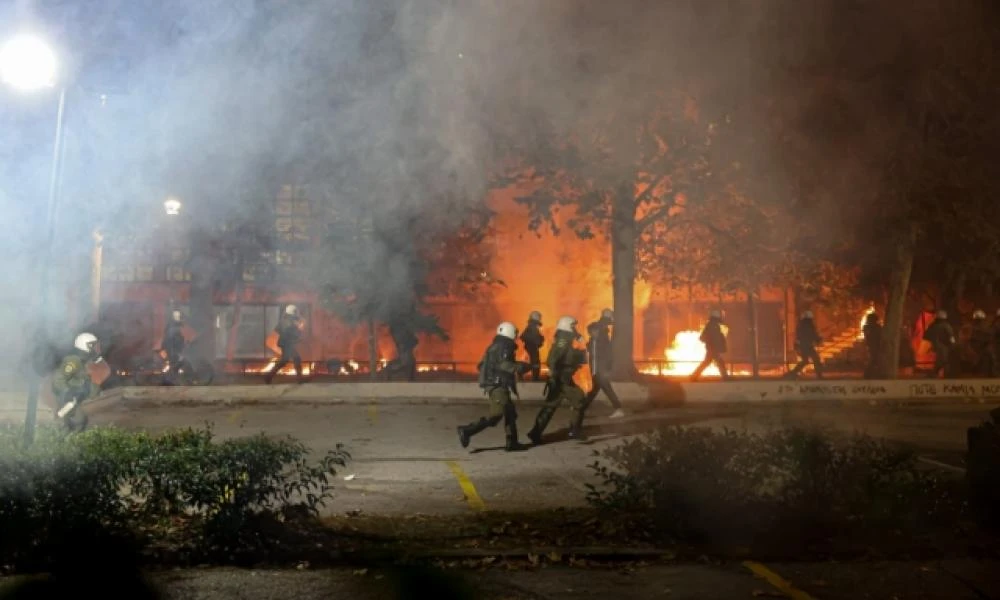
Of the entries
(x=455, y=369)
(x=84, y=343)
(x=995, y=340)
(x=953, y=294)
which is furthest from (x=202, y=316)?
(x=953, y=294)

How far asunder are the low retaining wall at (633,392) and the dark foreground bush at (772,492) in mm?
8880

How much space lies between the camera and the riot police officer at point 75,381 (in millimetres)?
9016

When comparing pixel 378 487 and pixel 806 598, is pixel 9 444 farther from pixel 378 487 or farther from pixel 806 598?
pixel 806 598

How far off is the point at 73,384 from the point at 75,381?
0.14 feet

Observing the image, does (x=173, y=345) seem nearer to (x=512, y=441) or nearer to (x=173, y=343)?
(x=173, y=343)

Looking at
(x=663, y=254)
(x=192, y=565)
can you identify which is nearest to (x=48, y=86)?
(x=192, y=565)

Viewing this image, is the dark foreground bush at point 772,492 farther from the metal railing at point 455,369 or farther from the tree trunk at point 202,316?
the tree trunk at point 202,316

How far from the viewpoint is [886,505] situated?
21.1 feet

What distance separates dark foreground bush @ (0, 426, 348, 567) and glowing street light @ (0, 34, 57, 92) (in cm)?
228

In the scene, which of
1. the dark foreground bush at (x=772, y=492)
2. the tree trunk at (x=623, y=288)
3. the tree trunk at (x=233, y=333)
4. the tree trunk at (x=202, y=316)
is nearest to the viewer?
the dark foreground bush at (x=772, y=492)

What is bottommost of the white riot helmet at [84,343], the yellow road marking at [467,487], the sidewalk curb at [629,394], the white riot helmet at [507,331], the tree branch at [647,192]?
the yellow road marking at [467,487]

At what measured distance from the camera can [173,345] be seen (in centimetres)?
1775

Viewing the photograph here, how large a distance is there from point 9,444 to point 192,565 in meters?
1.48

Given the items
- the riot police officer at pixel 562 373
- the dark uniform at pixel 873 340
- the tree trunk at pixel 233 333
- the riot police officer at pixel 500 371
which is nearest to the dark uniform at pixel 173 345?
the tree trunk at pixel 233 333
